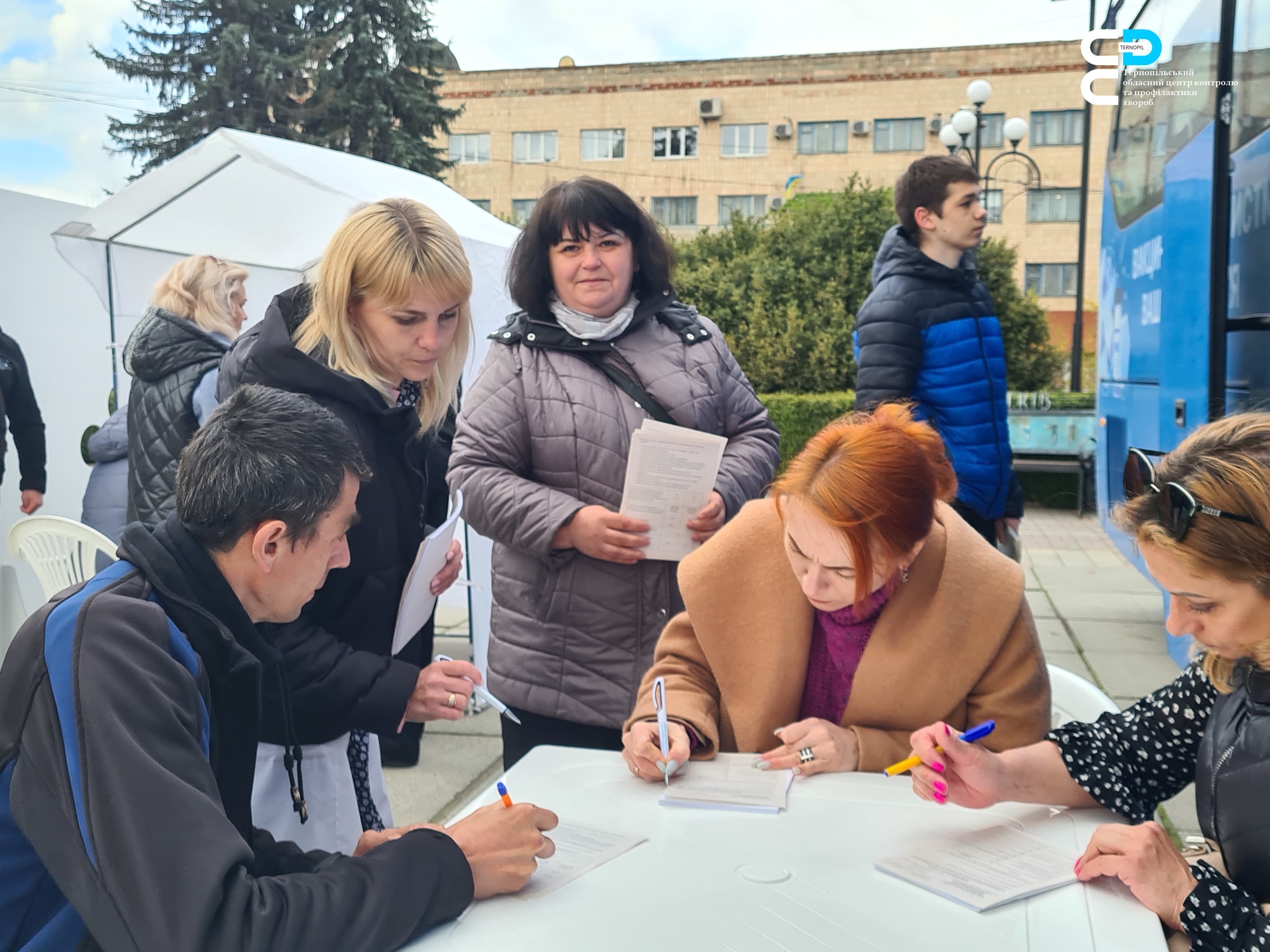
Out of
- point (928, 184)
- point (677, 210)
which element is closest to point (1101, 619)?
point (928, 184)

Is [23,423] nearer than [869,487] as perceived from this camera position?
→ No

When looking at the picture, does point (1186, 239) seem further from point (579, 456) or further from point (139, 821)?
point (139, 821)

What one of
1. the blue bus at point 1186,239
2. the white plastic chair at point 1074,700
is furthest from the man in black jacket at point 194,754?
the blue bus at point 1186,239

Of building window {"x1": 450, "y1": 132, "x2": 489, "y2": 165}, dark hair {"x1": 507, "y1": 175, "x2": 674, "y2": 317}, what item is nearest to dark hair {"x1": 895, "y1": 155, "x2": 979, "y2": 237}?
dark hair {"x1": 507, "y1": 175, "x2": 674, "y2": 317}

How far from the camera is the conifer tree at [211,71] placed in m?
21.7

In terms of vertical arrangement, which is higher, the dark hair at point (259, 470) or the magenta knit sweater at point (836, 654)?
the dark hair at point (259, 470)

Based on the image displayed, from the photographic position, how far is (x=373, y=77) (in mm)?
21797

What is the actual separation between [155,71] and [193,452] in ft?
79.3

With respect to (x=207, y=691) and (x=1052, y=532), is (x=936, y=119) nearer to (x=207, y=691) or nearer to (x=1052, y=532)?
(x=1052, y=532)

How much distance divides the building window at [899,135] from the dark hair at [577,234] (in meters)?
38.2

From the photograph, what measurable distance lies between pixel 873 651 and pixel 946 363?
84.5 inches

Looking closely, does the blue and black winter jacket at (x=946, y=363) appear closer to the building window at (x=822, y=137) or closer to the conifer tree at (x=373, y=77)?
the conifer tree at (x=373, y=77)

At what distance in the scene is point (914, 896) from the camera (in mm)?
1508

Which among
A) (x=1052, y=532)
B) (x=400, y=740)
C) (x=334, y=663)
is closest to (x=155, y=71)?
Answer: (x=1052, y=532)
